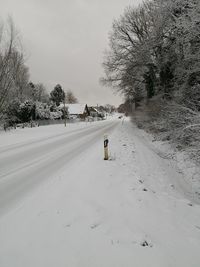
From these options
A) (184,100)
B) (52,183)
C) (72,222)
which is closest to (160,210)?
(72,222)

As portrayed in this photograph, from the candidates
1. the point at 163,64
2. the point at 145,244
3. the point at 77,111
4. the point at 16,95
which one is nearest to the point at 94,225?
the point at 145,244

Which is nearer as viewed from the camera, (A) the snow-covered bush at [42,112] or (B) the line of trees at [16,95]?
(B) the line of trees at [16,95]

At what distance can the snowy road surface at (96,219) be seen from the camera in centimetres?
357

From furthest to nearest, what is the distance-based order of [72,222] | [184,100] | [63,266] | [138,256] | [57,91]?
[57,91], [184,100], [72,222], [138,256], [63,266]

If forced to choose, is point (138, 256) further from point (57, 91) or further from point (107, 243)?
Result: point (57, 91)

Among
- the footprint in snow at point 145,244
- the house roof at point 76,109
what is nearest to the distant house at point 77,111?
the house roof at point 76,109

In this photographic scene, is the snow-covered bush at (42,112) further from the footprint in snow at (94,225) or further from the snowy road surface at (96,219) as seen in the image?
the footprint in snow at (94,225)

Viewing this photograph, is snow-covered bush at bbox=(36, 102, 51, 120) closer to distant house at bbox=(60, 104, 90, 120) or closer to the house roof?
distant house at bbox=(60, 104, 90, 120)

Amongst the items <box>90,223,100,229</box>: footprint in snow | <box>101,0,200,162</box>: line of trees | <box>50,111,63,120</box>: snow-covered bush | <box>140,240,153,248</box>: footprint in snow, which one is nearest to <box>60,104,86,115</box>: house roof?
<box>50,111,63,120</box>: snow-covered bush

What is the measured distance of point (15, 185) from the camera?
677 cm

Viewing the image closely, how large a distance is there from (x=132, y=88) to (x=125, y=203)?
27.1m

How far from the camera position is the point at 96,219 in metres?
4.67

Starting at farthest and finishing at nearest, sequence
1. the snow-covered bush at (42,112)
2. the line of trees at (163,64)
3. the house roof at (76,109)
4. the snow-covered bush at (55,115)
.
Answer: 1. the house roof at (76,109)
2. the snow-covered bush at (55,115)
3. the snow-covered bush at (42,112)
4. the line of trees at (163,64)

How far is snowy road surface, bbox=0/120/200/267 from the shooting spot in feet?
11.7
